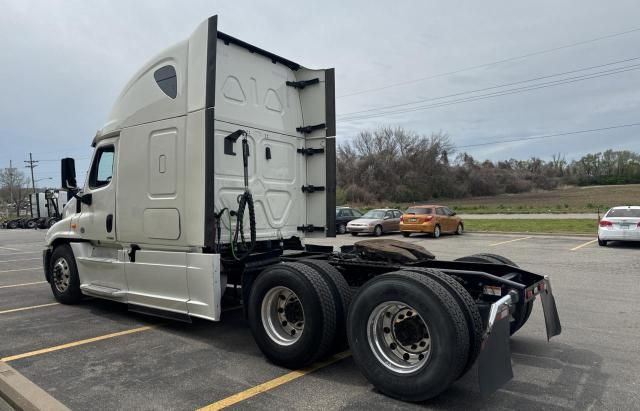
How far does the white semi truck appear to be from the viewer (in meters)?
3.75

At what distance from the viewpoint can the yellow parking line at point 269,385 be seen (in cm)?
368

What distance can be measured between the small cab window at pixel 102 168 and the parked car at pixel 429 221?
56.7ft

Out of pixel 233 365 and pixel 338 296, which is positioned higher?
pixel 338 296

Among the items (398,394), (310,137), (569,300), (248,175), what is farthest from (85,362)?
(569,300)

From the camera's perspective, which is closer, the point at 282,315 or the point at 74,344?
the point at 282,315

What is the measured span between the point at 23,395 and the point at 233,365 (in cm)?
175

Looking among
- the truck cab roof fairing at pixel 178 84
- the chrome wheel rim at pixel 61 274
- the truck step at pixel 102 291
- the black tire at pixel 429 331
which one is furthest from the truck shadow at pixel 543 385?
the chrome wheel rim at pixel 61 274

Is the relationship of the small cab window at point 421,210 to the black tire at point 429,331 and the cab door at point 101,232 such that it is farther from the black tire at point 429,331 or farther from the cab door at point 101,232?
the black tire at point 429,331

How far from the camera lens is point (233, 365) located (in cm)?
461

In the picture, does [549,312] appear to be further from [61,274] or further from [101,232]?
[61,274]

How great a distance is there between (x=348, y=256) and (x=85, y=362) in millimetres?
2930

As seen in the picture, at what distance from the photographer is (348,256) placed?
5.34m

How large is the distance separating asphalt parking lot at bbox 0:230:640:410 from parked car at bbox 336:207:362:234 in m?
18.6

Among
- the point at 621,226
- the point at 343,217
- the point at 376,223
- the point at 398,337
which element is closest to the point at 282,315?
the point at 398,337
